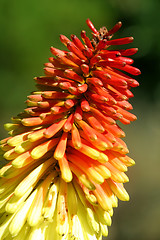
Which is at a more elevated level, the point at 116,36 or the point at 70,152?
the point at 116,36

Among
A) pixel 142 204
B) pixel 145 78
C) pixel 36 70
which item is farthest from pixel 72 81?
pixel 145 78

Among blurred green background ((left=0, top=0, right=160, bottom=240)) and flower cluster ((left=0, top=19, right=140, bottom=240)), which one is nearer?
flower cluster ((left=0, top=19, right=140, bottom=240))

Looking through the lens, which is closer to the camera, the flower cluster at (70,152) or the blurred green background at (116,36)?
the flower cluster at (70,152)

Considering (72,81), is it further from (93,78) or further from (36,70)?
(36,70)

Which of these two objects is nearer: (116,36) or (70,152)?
(70,152)
